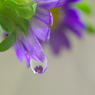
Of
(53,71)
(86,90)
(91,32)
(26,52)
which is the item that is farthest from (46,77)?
(26,52)

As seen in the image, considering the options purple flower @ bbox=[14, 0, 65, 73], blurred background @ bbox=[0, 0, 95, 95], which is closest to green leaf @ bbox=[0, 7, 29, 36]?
purple flower @ bbox=[14, 0, 65, 73]

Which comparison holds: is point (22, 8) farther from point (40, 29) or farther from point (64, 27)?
point (64, 27)

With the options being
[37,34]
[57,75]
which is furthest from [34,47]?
[57,75]

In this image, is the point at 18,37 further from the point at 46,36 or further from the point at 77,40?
A: the point at 77,40

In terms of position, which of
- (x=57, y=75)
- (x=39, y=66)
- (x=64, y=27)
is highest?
(x=39, y=66)

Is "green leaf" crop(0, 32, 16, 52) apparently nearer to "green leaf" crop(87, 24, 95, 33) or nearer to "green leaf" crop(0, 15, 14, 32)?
"green leaf" crop(0, 15, 14, 32)
